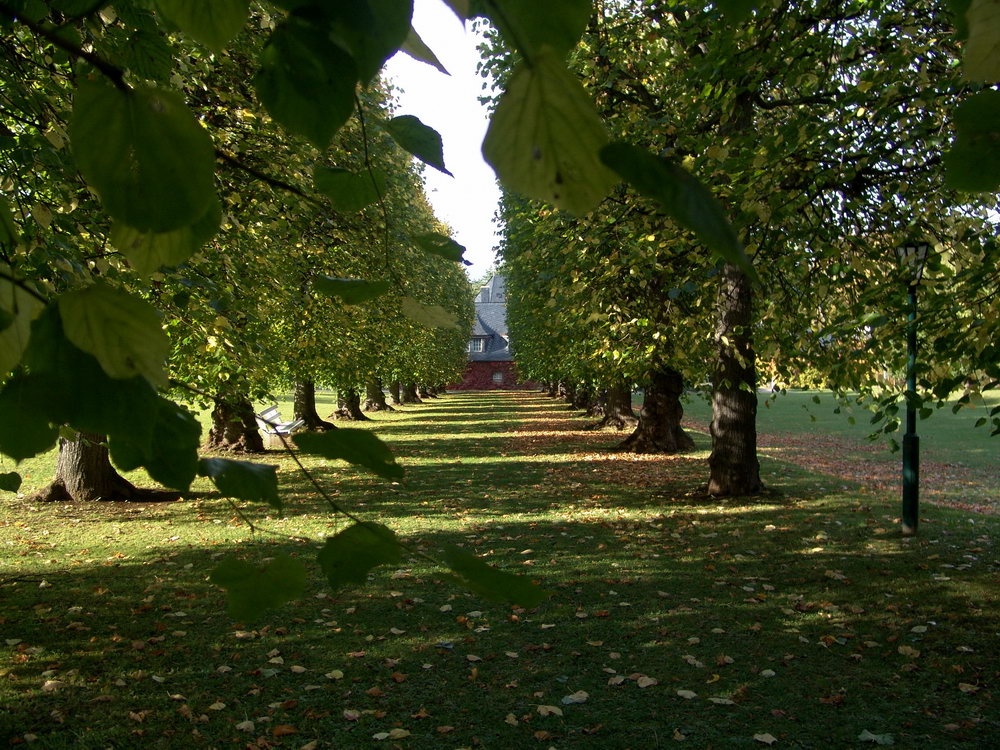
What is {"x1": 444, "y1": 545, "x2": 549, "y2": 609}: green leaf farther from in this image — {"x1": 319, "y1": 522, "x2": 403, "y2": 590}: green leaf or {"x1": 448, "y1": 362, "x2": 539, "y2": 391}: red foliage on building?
{"x1": 448, "y1": 362, "x2": 539, "y2": 391}: red foliage on building

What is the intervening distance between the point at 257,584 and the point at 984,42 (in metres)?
0.86

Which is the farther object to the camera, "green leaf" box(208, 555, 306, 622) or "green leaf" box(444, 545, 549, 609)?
"green leaf" box(208, 555, 306, 622)

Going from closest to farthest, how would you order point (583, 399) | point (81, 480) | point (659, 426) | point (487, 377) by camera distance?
point (81, 480)
point (659, 426)
point (583, 399)
point (487, 377)

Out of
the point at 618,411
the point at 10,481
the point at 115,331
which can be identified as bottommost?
the point at 618,411

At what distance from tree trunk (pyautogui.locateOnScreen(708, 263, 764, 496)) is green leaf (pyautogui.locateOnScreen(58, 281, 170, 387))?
8649mm

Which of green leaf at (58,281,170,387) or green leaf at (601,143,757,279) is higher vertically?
green leaf at (601,143,757,279)

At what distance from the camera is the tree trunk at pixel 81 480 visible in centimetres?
1096

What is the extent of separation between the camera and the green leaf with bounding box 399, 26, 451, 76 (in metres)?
0.71

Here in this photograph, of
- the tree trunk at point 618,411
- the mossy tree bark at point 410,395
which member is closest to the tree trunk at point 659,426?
the tree trunk at point 618,411

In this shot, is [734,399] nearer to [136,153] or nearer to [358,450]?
[358,450]

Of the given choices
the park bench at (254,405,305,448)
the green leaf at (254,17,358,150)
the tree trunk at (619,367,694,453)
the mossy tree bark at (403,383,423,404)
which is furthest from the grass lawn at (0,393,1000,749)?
the mossy tree bark at (403,383,423,404)

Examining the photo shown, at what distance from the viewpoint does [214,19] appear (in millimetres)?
615

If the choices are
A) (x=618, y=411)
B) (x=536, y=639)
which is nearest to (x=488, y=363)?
(x=618, y=411)

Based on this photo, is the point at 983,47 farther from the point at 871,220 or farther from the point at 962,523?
the point at 962,523
